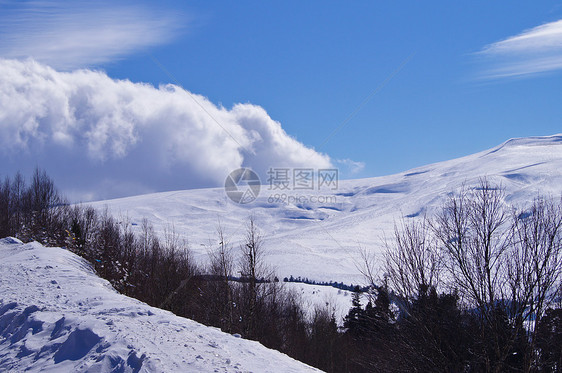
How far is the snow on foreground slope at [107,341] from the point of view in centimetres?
682

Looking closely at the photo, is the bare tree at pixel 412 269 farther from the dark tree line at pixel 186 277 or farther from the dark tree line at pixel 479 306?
the dark tree line at pixel 186 277

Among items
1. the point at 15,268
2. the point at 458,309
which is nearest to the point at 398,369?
the point at 458,309

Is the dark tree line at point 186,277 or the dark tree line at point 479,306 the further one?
the dark tree line at point 186,277

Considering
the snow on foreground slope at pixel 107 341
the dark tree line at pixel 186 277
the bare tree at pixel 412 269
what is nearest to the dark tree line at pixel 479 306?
the bare tree at pixel 412 269

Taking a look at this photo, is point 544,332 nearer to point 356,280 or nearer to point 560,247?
point 560,247

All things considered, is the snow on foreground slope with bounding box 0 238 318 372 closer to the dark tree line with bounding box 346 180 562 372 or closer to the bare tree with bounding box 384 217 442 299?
the dark tree line with bounding box 346 180 562 372

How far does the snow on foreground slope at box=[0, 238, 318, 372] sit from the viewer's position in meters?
6.82

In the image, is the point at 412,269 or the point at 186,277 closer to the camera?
the point at 412,269

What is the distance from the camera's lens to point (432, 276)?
13461mm

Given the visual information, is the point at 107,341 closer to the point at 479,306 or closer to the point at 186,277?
the point at 479,306

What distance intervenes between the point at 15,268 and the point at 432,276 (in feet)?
40.8

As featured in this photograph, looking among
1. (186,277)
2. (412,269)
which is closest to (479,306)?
(412,269)

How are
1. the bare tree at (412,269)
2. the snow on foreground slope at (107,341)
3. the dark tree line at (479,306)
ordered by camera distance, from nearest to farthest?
the snow on foreground slope at (107,341) < the dark tree line at (479,306) < the bare tree at (412,269)

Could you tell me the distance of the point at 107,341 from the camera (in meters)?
7.20
